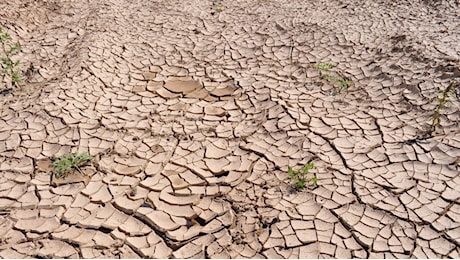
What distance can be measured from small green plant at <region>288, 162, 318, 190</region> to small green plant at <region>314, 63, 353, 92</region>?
1.10 meters

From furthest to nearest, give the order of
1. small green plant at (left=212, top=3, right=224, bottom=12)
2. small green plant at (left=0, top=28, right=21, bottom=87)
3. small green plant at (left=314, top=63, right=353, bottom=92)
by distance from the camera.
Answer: small green plant at (left=212, top=3, right=224, bottom=12), small green plant at (left=0, top=28, right=21, bottom=87), small green plant at (left=314, top=63, right=353, bottom=92)

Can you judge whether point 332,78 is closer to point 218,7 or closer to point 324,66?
point 324,66

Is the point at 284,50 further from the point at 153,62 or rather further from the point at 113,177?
the point at 113,177

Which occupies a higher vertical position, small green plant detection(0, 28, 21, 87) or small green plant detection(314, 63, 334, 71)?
small green plant detection(314, 63, 334, 71)

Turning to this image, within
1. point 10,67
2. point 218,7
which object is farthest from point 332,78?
point 10,67

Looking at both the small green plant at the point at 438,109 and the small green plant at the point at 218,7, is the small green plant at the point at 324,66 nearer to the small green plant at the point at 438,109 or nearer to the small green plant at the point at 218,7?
the small green plant at the point at 438,109

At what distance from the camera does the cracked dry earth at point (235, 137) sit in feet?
7.24

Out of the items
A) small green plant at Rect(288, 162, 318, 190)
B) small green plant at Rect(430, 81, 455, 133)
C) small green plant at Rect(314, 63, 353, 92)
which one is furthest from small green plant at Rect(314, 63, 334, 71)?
small green plant at Rect(288, 162, 318, 190)

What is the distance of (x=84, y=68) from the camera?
369 centimetres

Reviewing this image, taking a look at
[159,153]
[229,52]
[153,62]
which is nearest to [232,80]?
[229,52]

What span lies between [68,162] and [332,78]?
224 centimetres

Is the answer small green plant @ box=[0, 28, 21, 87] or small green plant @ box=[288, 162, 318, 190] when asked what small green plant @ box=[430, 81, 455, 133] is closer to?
small green plant @ box=[288, 162, 318, 190]

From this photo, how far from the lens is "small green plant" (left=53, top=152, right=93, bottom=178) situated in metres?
2.65

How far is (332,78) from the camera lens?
3510 mm
